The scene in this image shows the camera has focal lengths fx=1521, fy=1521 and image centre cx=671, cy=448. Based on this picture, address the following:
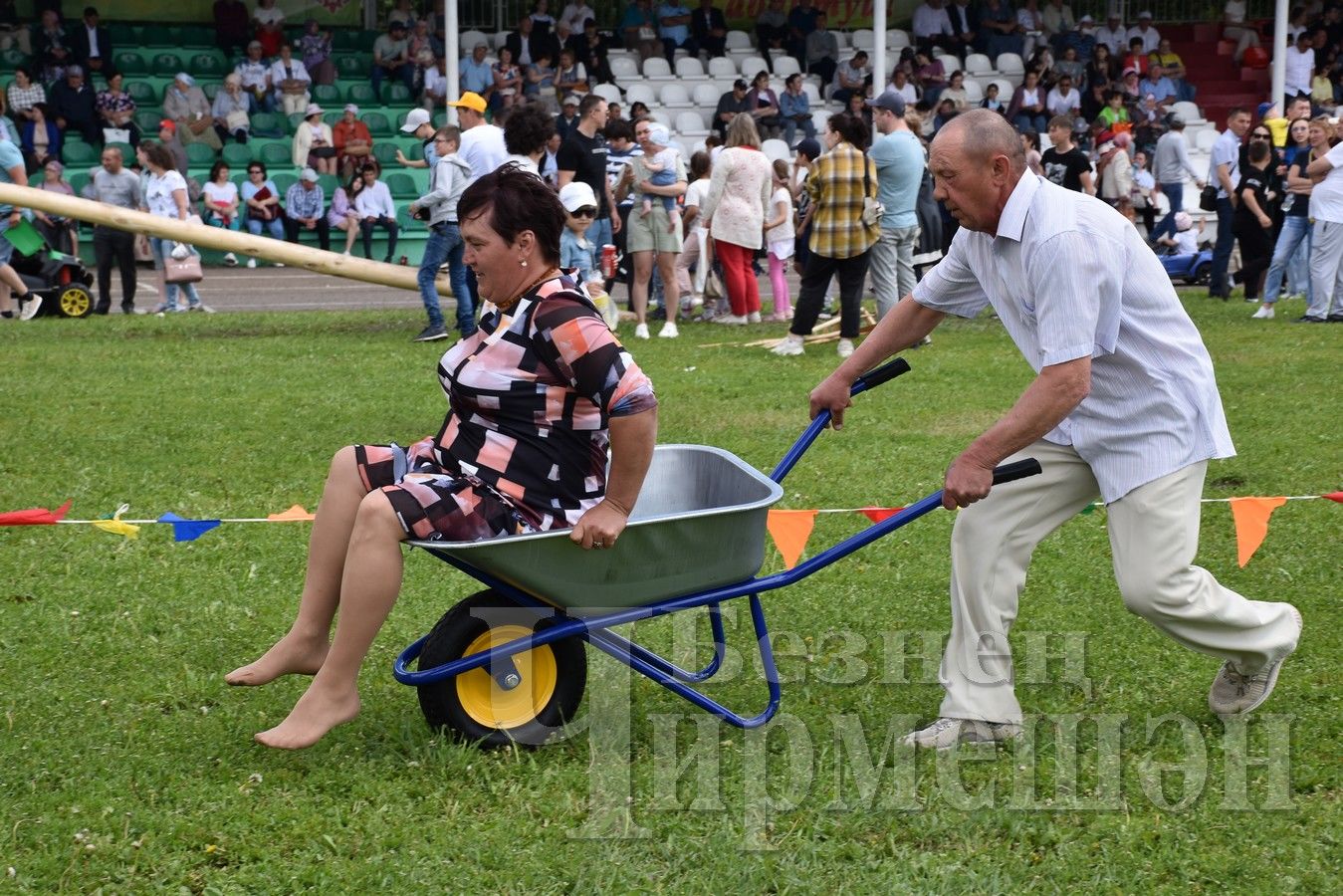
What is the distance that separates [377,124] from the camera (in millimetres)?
23719

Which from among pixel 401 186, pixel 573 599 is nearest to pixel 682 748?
pixel 573 599

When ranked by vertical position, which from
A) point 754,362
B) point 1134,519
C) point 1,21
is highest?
point 1,21

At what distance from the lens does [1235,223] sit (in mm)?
15305

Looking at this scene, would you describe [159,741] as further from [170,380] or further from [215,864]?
[170,380]

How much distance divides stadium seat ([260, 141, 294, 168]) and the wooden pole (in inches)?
386

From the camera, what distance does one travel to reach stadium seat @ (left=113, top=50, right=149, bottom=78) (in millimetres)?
23531

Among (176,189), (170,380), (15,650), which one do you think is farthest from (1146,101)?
(15,650)

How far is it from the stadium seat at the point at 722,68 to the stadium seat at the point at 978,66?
4.43 m

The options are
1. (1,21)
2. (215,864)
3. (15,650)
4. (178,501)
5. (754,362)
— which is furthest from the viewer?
(1,21)

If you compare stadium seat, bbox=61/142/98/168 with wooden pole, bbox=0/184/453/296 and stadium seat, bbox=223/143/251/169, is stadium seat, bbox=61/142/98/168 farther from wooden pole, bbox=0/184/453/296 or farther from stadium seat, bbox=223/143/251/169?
wooden pole, bbox=0/184/453/296

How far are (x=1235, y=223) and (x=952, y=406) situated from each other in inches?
290

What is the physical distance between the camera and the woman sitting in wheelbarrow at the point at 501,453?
151 inches

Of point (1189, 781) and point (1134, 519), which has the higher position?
point (1134, 519)

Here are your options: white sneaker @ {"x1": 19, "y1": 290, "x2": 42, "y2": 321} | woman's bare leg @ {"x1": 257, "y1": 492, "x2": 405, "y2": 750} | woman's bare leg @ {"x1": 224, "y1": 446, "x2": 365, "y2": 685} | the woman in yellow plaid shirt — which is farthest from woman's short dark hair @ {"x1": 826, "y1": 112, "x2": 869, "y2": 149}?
woman's bare leg @ {"x1": 257, "y1": 492, "x2": 405, "y2": 750}
